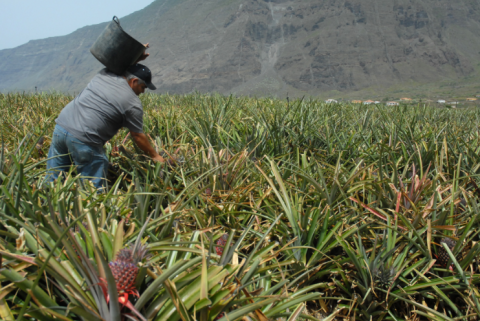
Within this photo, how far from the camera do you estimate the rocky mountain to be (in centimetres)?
11964

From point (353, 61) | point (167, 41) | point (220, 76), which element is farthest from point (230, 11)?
point (353, 61)

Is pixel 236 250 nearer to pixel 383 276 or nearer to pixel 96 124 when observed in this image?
pixel 383 276

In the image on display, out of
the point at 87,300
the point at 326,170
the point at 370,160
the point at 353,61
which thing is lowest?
the point at 353,61

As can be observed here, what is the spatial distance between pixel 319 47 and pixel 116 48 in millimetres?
148813

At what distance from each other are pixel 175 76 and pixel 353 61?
257ft

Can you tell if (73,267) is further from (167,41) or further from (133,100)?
(167,41)

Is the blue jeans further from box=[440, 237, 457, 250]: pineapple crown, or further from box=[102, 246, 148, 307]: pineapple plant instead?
box=[440, 237, 457, 250]: pineapple crown

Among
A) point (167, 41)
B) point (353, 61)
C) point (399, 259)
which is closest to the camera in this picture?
point (399, 259)

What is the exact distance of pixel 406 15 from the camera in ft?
467

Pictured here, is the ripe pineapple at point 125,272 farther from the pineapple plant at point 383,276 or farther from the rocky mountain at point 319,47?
the rocky mountain at point 319,47

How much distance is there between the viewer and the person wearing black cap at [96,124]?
2.45m

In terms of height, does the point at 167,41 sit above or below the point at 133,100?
above

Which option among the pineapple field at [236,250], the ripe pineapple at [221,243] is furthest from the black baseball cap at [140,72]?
the ripe pineapple at [221,243]

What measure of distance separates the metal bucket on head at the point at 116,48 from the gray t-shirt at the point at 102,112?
12 cm
